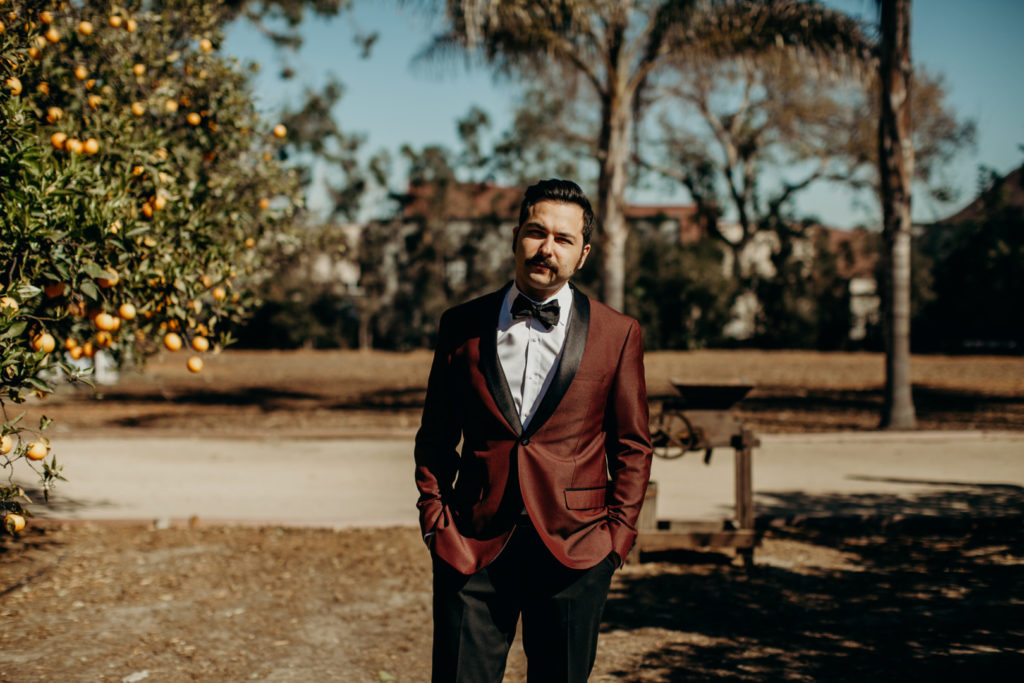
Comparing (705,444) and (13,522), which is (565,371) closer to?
(13,522)

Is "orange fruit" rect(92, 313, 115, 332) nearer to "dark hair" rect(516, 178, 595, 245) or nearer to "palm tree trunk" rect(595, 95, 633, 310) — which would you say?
"dark hair" rect(516, 178, 595, 245)

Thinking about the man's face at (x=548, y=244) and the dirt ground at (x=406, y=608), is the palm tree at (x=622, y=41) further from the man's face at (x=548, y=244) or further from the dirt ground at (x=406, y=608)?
the man's face at (x=548, y=244)

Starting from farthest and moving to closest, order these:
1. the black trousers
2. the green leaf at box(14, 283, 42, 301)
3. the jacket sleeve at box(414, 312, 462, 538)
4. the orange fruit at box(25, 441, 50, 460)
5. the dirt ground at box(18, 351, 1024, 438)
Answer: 1. the dirt ground at box(18, 351, 1024, 438)
2. the orange fruit at box(25, 441, 50, 460)
3. the green leaf at box(14, 283, 42, 301)
4. the jacket sleeve at box(414, 312, 462, 538)
5. the black trousers

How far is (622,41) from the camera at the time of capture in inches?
476

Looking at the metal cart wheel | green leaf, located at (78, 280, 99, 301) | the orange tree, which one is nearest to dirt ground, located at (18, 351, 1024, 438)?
the orange tree

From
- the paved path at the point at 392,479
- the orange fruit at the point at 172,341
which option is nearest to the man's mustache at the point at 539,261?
the orange fruit at the point at 172,341

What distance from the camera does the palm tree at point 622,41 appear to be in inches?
458

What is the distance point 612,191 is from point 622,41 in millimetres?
1993

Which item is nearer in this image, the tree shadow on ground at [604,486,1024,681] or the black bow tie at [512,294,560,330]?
the black bow tie at [512,294,560,330]

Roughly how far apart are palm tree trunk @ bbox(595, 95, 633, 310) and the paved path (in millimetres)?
2952

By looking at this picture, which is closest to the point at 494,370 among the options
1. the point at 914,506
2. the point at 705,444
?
the point at 705,444

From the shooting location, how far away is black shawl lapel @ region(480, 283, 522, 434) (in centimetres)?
265

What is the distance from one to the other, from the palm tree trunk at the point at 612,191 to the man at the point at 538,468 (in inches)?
377

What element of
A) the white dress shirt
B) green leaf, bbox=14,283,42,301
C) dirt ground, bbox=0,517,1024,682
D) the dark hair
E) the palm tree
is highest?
the palm tree
